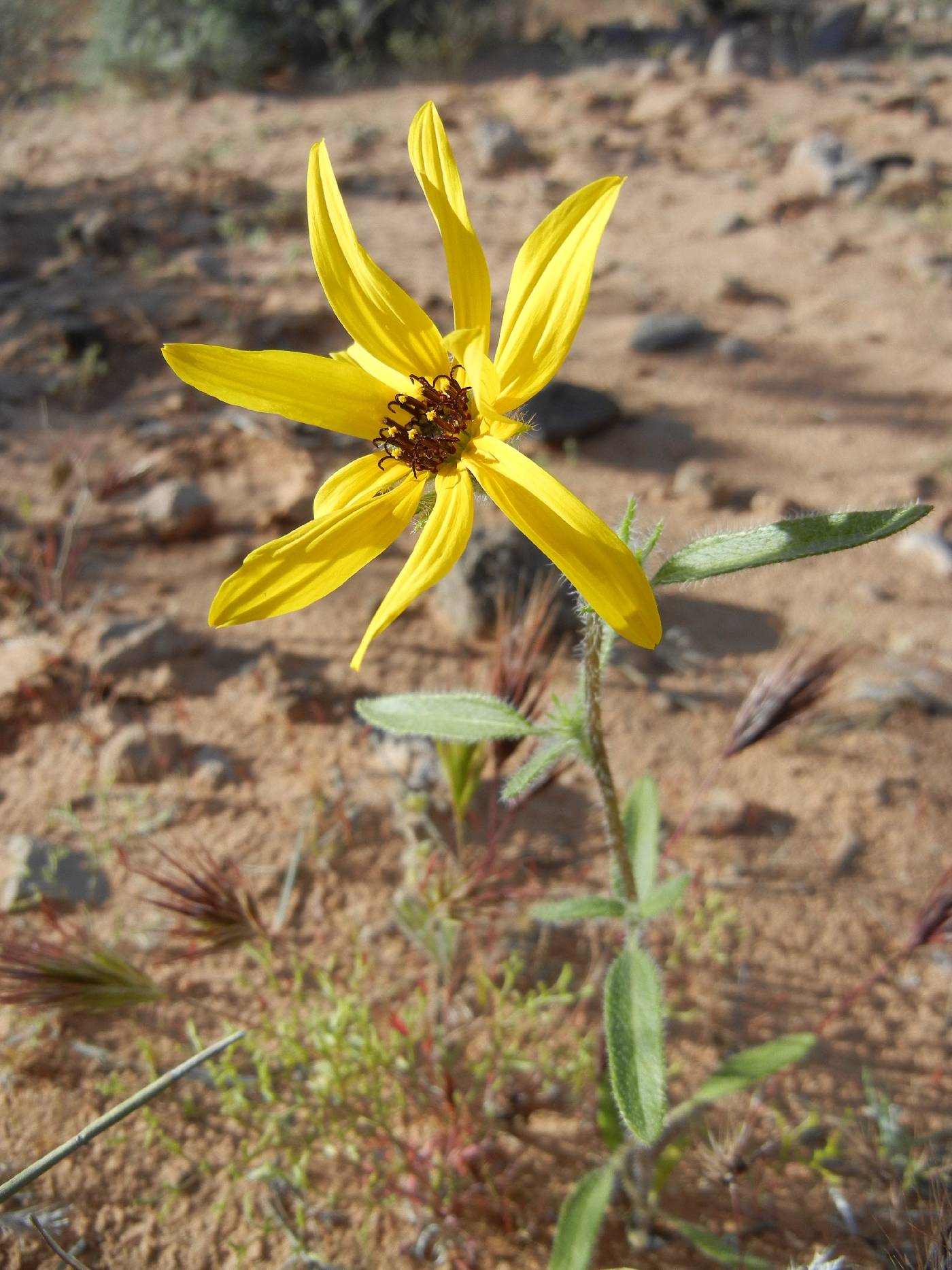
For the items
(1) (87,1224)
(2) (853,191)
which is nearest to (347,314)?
(1) (87,1224)

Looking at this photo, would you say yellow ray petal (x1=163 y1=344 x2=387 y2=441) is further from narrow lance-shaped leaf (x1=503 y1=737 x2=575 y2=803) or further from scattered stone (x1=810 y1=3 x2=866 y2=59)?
scattered stone (x1=810 y1=3 x2=866 y2=59)

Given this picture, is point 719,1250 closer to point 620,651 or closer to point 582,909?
point 582,909

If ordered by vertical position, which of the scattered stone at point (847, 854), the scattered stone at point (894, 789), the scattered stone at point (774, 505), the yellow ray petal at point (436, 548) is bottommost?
the scattered stone at point (847, 854)

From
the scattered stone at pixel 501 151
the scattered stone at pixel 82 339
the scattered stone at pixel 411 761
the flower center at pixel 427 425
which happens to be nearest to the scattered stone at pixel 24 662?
the scattered stone at pixel 411 761

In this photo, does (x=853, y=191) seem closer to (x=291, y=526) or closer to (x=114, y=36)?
(x=291, y=526)

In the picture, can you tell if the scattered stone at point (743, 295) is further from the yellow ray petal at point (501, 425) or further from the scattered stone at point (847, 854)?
the yellow ray petal at point (501, 425)

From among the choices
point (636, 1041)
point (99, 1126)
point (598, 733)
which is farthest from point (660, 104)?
point (99, 1126)
